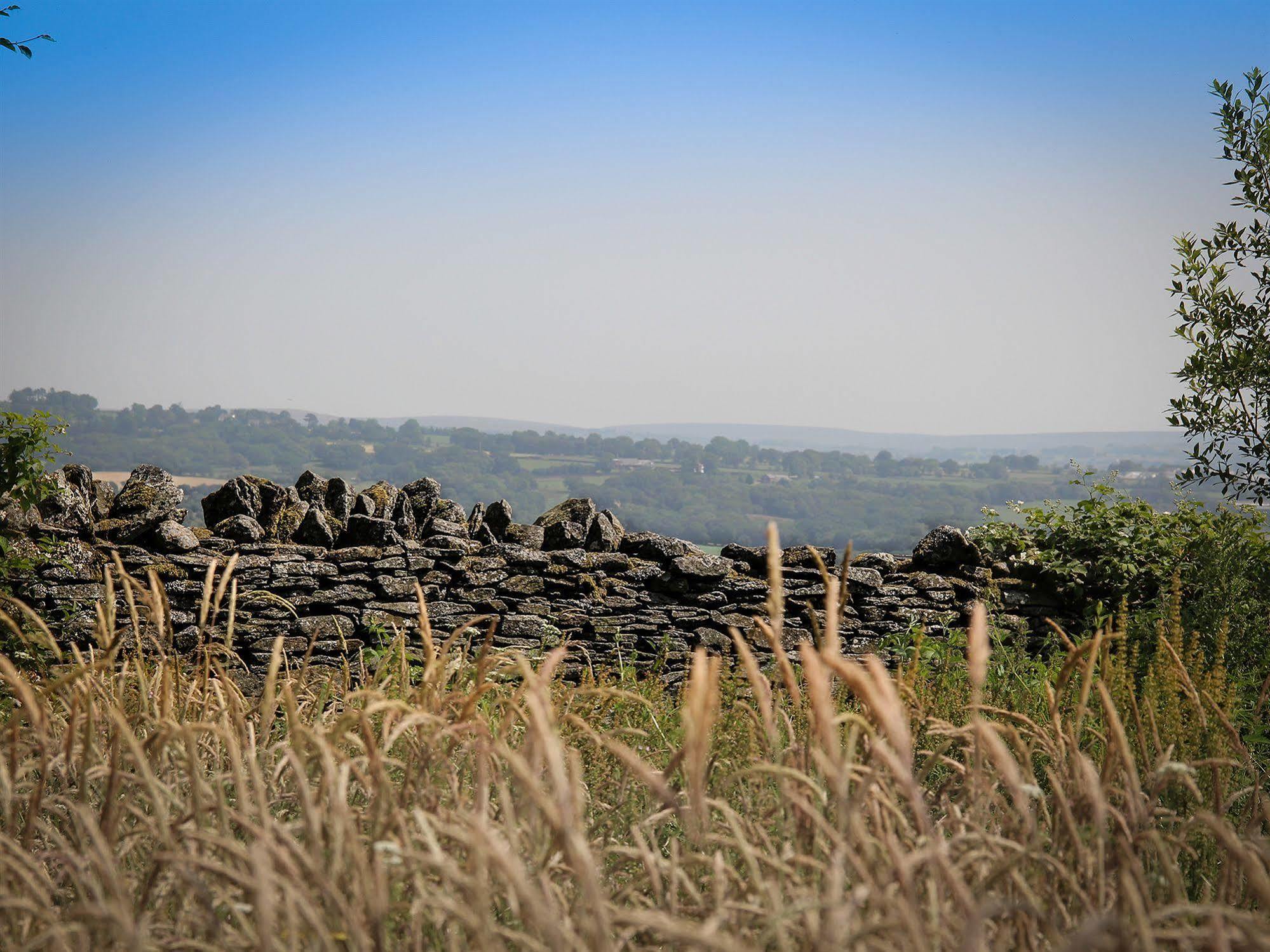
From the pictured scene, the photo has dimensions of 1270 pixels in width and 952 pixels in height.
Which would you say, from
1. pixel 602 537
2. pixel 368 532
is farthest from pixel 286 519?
pixel 602 537

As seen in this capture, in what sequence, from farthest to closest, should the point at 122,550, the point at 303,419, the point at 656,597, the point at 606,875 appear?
1. the point at 303,419
2. the point at 656,597
3. the point at 122,550
4. the point at 606,875

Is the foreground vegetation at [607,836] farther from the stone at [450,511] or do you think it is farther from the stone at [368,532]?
the stone at [450,511]

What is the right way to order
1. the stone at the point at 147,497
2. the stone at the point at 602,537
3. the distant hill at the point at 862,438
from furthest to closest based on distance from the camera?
1. the distant hill at the point at 862,438
2. the stone at the point at 602,537
3. the stone at the point at 147,497

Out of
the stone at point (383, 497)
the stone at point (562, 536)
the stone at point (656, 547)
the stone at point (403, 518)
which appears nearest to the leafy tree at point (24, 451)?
the stone at point (383, 497)

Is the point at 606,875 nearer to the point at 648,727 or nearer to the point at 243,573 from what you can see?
the point at 648,727

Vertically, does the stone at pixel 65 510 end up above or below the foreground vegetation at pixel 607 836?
above

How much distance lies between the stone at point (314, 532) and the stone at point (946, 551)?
3.95 metres

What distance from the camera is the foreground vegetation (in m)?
1.04

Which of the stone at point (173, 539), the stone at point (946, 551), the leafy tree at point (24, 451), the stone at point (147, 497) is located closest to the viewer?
the leafy tree at point (24, 451)

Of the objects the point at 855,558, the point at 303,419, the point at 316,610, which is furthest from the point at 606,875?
the point at 303,419

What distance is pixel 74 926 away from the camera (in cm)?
112

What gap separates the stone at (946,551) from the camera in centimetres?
599

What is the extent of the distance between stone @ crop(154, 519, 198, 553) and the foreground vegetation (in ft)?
9.24

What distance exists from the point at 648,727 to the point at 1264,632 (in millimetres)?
3265
